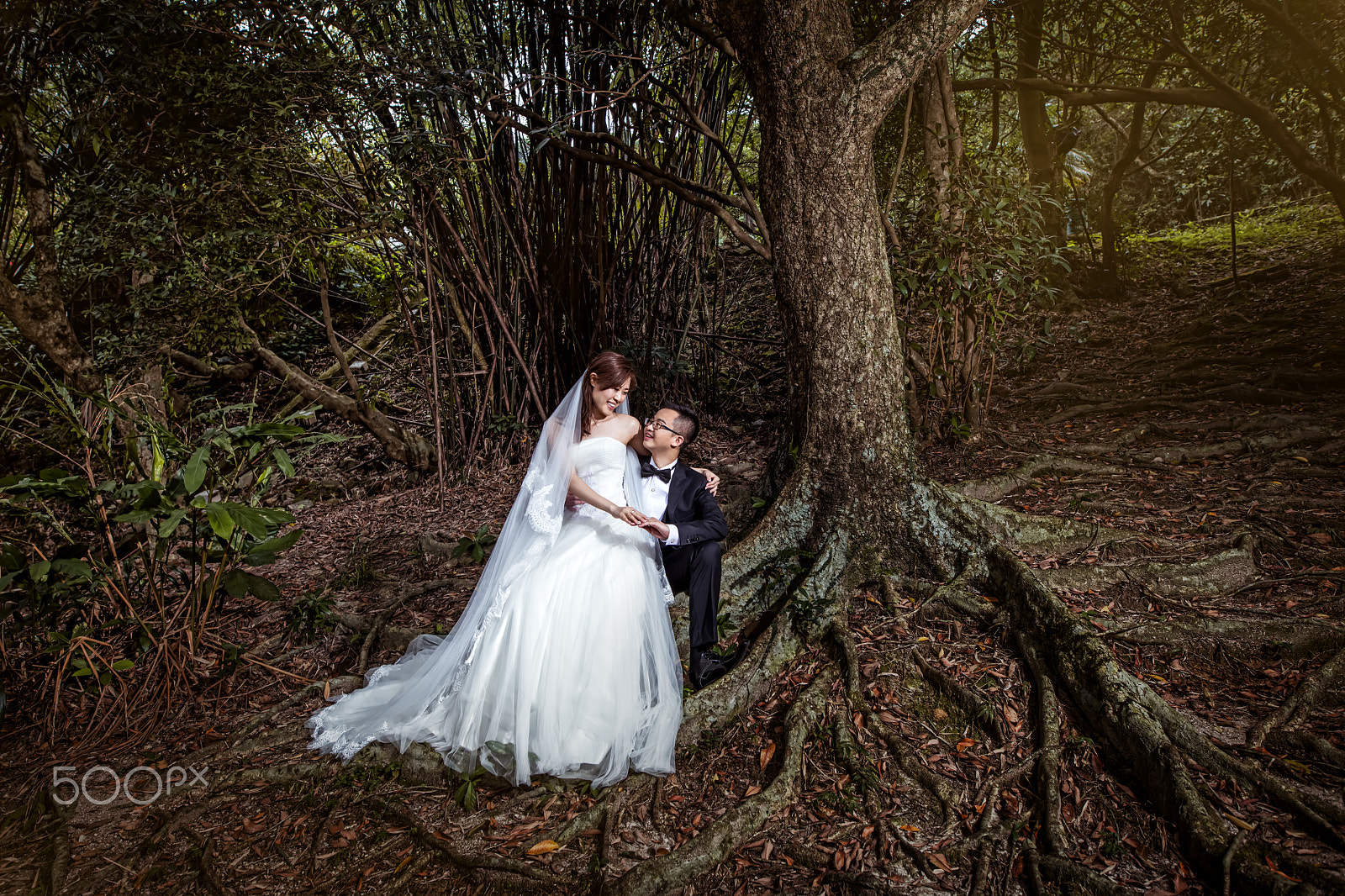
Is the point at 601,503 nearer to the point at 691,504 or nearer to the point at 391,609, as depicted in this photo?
the point at 691,504

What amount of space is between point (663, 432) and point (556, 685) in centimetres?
107

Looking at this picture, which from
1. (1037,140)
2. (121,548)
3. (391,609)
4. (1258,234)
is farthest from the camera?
(1258,234)

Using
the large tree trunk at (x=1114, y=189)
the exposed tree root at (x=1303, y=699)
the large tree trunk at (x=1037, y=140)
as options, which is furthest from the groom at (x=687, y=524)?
the large tree trunk at (x=1114, y=189)

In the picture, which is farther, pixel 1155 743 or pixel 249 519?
pixel 249 519

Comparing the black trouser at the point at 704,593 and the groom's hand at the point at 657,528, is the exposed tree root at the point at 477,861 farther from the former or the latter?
the groom's hand at the point at 657,528

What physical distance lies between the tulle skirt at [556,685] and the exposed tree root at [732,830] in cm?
34

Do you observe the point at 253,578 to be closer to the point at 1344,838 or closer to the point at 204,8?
the point at 204,8

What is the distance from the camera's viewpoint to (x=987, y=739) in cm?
219

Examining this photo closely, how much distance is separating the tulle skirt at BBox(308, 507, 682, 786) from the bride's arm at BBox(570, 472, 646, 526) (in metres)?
0.10

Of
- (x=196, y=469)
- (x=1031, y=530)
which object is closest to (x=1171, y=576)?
(x=1031, y=530)

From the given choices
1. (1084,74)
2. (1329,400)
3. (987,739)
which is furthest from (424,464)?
(1084,74)

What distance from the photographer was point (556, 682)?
2.34 metres

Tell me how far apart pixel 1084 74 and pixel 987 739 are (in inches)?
270

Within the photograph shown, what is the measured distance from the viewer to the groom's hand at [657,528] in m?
2.58
